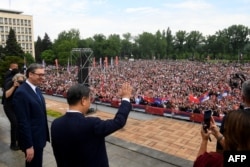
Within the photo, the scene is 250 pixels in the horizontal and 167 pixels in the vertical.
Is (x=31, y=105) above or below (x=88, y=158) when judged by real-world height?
above

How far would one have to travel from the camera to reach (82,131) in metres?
1.99

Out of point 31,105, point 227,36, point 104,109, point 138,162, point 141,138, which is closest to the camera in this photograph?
point 31,105

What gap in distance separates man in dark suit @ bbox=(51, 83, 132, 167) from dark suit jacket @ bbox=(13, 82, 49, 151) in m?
0.84

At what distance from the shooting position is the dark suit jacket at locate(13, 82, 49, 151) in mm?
2811

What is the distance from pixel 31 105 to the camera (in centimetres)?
296

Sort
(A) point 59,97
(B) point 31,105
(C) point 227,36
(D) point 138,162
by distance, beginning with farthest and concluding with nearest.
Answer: (C) point 227,36, (A) point 59,97, (D) point 138,162, (B) point 31,105

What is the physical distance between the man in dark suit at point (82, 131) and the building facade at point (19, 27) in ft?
278

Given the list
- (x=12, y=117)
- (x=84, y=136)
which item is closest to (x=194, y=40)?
(x=12, y=117)

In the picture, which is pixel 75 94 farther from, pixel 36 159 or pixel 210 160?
pixel 36 159

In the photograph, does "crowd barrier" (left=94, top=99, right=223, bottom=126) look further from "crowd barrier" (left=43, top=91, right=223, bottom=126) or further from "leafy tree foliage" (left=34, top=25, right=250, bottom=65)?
"leafy tree foliage" (left=34, top=25, right=250, bottom=65)

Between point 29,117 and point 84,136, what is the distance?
125cm

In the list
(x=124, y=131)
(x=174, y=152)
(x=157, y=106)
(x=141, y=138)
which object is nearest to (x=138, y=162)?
(x=174, y=152)

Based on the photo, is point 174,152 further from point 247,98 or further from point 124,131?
point 247,98

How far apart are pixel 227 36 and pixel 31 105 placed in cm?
9336
